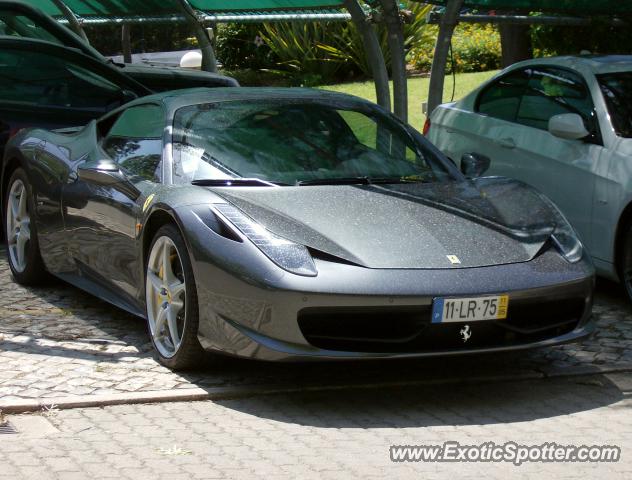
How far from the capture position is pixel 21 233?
7.61 meters

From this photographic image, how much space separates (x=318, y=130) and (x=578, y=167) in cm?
195

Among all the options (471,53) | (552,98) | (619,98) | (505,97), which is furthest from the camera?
(471,53)

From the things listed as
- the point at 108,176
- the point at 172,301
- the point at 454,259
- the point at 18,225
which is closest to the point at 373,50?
the point at 18,225

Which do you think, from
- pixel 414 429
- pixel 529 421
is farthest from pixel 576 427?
pixel 414 429

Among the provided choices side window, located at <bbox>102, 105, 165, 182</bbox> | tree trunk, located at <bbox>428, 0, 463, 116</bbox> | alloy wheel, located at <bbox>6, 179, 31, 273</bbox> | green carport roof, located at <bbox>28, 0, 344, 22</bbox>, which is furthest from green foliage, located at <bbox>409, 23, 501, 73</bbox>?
side window, located at <bbox>102, 105, 165, 182</bbox>

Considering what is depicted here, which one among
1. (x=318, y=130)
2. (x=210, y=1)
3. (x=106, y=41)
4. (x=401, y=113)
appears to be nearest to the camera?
(x=318, y=130)

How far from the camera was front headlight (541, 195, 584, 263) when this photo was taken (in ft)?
18.1

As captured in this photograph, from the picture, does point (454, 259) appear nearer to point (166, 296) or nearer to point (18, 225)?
point (166, 296)

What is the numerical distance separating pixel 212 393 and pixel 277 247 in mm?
724

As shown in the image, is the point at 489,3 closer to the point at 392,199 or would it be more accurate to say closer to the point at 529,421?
the point at 392,199

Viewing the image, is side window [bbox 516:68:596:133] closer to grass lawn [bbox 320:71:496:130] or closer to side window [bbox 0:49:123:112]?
side window [bbox 0:49:123:112]

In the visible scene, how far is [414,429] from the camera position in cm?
480

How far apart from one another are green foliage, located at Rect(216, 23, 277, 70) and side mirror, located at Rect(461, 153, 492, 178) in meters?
16.7

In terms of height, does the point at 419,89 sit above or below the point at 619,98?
below
